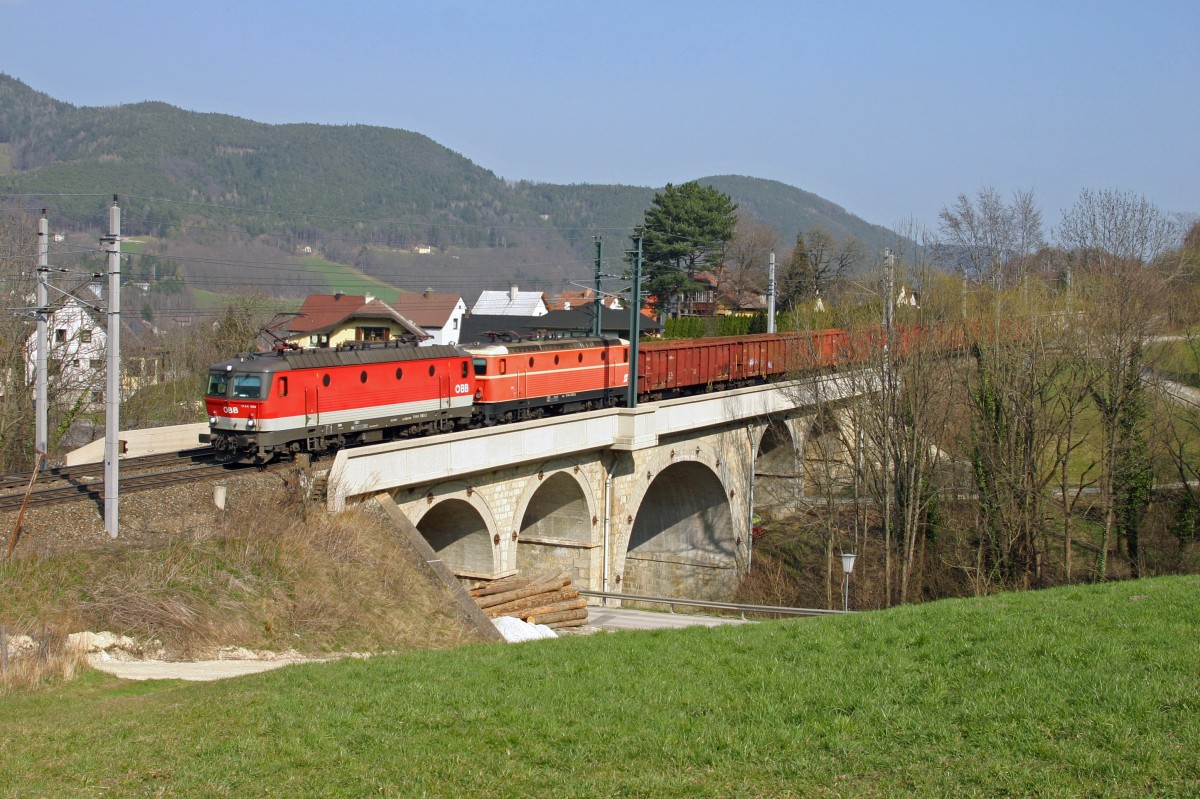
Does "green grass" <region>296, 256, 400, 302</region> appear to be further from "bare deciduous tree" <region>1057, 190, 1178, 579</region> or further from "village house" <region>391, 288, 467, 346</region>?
"bare deciduous tree" <region>1057, 190, 1178, 579</region>

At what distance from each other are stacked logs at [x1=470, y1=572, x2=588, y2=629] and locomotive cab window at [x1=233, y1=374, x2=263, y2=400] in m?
6.00

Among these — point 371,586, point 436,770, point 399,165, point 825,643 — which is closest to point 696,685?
point 825,643

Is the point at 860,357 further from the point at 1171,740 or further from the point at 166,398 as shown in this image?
the point at 166,398

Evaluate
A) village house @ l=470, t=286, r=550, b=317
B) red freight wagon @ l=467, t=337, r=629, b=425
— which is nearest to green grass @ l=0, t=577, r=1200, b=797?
red freight wagon @ l=467, t=337, r=629, b=425

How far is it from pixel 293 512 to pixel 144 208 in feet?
391

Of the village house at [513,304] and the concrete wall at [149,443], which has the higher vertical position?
the village house at [513,304]

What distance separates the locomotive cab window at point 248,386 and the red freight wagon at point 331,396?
20mm

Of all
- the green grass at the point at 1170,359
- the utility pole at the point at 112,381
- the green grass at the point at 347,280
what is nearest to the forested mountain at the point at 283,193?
the green grass at the point at 347,280

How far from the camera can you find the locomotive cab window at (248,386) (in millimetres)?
21094

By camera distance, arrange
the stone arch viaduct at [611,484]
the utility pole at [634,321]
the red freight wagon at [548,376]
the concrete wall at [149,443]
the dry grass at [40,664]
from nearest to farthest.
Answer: the dry grass at [40,664], the stone arch viaduct at [611,484], the concrete wall at [149,443], the red freight wagon at [548,376], the utility pole at [634,321]

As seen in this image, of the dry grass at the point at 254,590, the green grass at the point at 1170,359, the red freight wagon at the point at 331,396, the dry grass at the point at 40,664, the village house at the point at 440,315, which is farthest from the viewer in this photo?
the village house at the point at 440,315

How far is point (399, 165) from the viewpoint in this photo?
641 ft

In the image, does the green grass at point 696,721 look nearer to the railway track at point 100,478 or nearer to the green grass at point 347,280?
the railway track at point 100,478

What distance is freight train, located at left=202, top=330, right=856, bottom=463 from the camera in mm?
21359
